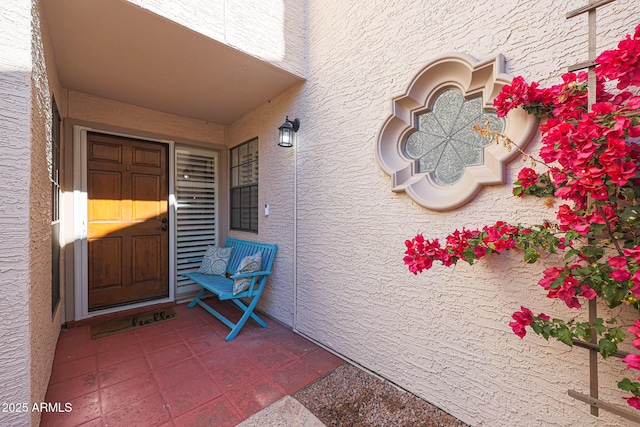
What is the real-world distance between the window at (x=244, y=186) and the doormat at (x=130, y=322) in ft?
4.61

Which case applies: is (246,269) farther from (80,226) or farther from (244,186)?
(80,226)

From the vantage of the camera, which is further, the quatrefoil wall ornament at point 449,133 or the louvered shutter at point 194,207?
the louvered shutter at point 194,207

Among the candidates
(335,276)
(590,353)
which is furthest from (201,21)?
(590,353)

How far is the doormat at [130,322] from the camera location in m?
2.84

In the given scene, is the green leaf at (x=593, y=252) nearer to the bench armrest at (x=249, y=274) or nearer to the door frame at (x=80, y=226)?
the bench armrest at (x=249, y=274)

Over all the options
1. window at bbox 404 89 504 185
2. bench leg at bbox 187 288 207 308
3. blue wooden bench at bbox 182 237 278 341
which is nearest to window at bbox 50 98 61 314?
blue wooden bench at bbox 182 237 278 341

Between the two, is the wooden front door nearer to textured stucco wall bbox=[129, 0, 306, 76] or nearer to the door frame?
the door frame

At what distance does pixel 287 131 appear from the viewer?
2807mm

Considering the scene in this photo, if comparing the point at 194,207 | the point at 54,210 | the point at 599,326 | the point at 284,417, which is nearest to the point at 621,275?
the point at 599,326

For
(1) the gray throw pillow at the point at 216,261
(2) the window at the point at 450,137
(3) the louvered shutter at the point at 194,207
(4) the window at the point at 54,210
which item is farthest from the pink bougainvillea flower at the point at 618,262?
(3) the louvered shutter at the point at 194,207

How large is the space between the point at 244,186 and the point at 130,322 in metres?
2.12

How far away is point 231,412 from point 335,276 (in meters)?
1.25

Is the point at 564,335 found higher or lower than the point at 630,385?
higher

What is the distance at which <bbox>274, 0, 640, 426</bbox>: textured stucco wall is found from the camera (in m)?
1.36
